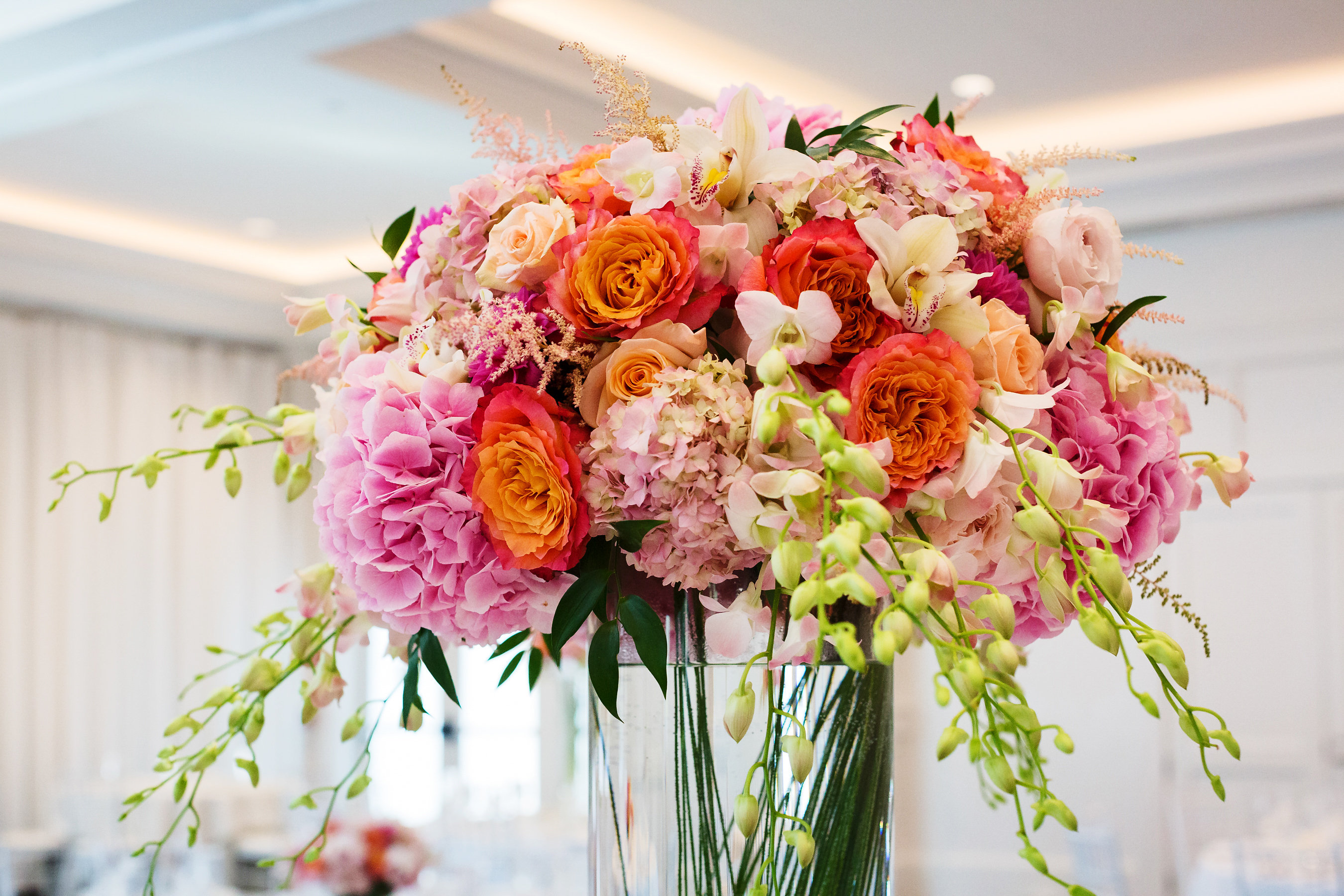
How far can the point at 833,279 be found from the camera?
0.62 metres

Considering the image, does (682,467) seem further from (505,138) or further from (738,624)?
(505,138)

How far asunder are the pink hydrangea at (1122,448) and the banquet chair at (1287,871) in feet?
11.0

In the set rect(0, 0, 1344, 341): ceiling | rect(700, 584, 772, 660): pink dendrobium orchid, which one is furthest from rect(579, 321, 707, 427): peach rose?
rect(0, 0, 1344, 341): ceiling

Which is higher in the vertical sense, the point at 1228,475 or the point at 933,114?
the point at 933,114

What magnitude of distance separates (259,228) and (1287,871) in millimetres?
4973

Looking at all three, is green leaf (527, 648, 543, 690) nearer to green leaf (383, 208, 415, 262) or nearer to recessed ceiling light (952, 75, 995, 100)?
green leaf (383, 208, 415, 262)

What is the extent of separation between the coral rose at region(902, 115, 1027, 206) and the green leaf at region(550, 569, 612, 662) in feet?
0.98

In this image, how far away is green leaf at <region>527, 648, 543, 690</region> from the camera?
77 cm

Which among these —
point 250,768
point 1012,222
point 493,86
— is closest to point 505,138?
point 1012,222

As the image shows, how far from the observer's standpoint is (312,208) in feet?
18.5

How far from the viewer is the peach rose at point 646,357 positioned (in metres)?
0.63

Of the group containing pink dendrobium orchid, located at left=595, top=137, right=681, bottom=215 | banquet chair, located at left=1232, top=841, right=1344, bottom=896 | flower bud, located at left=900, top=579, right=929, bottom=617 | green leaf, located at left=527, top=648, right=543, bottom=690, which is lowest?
banquet chair, located at left=1232, top=841, right=1344, bottom=896

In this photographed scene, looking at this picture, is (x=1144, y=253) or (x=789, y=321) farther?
(x=1144, y=253)

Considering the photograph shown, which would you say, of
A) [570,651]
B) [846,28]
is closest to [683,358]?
[570,651]
